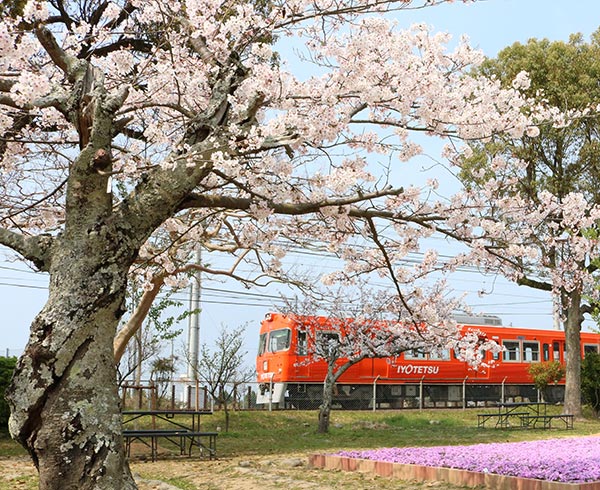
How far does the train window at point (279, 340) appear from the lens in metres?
19.4

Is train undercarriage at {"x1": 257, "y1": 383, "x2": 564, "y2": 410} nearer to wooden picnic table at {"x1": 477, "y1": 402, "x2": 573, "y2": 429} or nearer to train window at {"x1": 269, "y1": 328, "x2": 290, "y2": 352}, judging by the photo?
train window at {"x1": 269, "y1": 328, "x2": 290, "y2": 352}

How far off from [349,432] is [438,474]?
807cm

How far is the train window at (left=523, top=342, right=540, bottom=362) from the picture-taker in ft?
77.0

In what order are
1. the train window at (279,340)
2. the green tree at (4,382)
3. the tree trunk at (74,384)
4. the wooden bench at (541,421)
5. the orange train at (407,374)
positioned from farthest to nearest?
the train window at (279,340) < the orange train at (407,374) < the wooden bench at (541,421) < the green tree at (4,382) < the tree trunk at (74,384)

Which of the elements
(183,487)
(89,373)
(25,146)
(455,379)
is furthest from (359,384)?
(89,373)

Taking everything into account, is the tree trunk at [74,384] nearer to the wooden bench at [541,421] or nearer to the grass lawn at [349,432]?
the grass lawn at [349,432]

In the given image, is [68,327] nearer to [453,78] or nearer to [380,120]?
[380,120]

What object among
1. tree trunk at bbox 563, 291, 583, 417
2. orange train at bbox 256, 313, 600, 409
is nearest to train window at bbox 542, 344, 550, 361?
orange train at bbox 256, 313, 600, 409

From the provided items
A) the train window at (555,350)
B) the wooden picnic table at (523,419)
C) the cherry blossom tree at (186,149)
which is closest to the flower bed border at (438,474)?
the cherry blossom tree at (186,149)

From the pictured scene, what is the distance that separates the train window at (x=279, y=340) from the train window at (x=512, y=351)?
7.87 meters

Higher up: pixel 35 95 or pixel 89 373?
pixel 35 95

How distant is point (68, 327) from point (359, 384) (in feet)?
53.1

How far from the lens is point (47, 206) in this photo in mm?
8039

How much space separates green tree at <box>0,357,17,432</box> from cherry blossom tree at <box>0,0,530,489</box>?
6.30m
